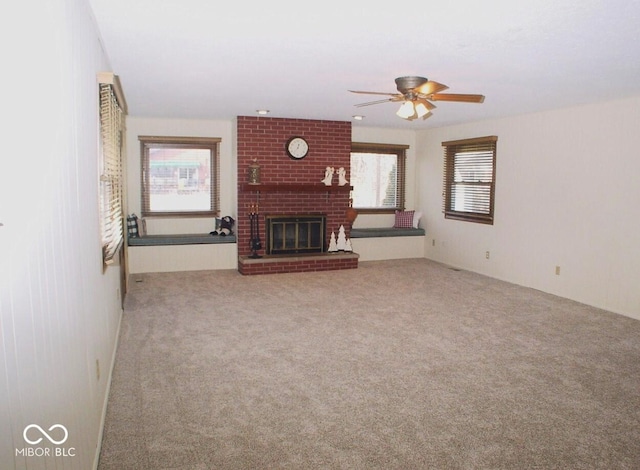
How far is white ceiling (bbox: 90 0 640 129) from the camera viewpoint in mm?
2715

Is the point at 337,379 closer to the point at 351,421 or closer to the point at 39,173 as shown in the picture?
the point at 351,421

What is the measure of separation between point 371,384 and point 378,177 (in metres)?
5.99

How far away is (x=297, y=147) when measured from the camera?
7.56 meters

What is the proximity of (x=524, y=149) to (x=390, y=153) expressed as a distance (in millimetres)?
2797

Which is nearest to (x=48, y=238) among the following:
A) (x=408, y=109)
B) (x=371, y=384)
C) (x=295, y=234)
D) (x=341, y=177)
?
(x=371, y=384)

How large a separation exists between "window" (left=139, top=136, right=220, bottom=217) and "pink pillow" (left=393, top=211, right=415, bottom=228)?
3.23m

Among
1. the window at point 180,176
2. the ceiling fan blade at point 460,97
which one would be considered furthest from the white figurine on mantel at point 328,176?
the ceiling fan blade at point 460,97

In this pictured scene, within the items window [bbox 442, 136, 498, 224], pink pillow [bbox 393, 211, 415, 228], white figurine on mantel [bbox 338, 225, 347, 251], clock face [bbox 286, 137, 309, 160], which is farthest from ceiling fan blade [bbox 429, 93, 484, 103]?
pink pillow [bbox 393, 211, 415, 228]

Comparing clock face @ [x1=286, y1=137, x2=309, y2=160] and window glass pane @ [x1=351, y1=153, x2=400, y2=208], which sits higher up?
clock face @ [x1=286, y1=137, x2=309, y2=160]

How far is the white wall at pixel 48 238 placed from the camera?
3.93ft

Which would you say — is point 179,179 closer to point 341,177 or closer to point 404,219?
point 341,177

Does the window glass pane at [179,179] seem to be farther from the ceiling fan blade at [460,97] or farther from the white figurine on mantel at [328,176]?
the ceiling fan blade at [460,97]

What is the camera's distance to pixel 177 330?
14.9 feet

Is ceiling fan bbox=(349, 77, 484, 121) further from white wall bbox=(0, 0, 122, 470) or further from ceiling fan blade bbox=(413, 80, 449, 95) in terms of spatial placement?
white wall bbox=(0, 0, 122, 470)
